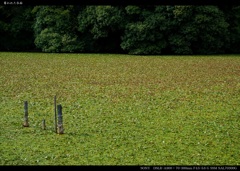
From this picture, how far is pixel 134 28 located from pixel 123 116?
22175mm

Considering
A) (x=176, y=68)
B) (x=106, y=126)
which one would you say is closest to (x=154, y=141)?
(x=106, y=126)

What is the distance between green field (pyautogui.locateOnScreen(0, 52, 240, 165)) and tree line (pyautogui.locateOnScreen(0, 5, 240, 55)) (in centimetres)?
Result: 1087

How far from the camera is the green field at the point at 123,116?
25.8ft

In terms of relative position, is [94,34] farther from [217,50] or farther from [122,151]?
[122,151]

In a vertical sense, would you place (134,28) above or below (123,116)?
below

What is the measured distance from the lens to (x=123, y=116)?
11.7 meters

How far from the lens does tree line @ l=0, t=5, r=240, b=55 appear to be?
32906mm

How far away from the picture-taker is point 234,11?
36219 millimetres

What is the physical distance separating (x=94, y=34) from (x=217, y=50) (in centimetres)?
1162

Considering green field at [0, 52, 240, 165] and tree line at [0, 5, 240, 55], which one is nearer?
green field at [0, 52, 240, 165]

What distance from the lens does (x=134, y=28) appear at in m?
33.0

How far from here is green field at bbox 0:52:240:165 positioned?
7.85 m

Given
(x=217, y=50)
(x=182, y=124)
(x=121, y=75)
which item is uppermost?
(x=182, y=124)

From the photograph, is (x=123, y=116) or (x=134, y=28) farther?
(x=134, y=28)
